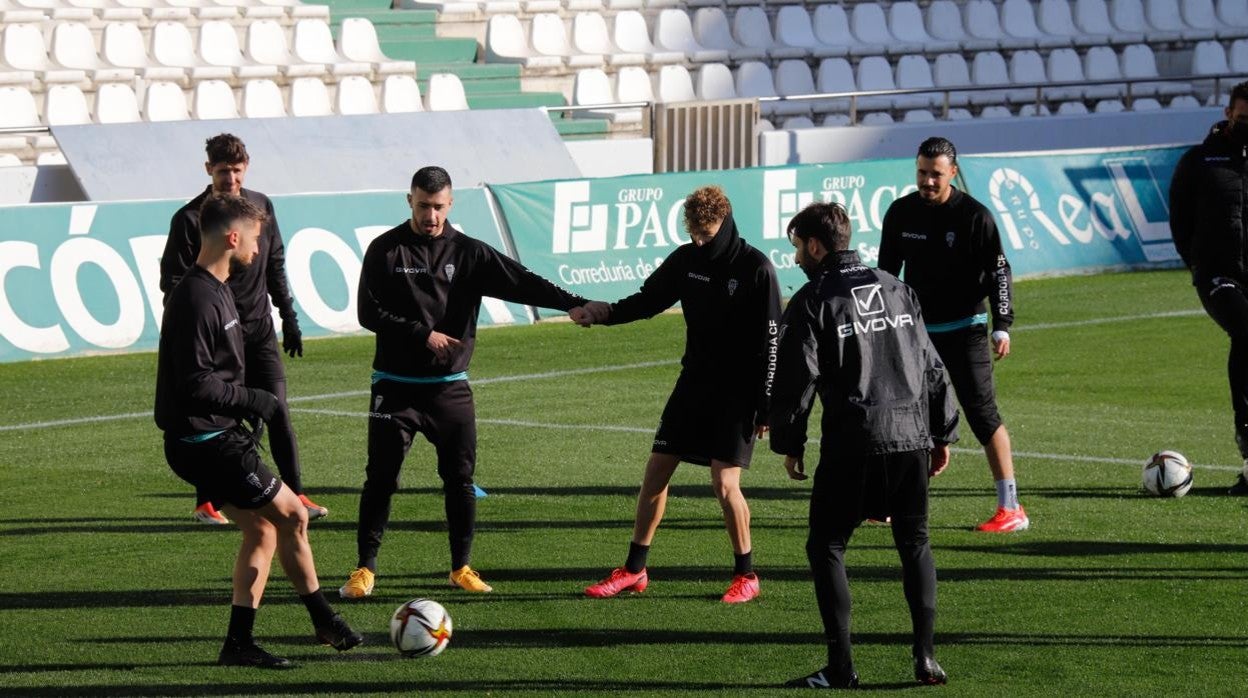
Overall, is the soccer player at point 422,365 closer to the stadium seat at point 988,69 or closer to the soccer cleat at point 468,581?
the soccer cleat at point 468,581

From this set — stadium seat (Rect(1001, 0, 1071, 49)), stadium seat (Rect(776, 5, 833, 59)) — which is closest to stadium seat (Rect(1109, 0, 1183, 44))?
stadium seat (Rect(1001, 0, 1071, 49))

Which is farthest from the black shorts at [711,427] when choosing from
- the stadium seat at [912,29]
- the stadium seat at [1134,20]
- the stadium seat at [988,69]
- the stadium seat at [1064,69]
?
the stadium seat at [1134,20]

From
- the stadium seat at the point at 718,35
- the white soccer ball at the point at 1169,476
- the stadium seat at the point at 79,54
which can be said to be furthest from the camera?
the stadium seat at the point at 718,35

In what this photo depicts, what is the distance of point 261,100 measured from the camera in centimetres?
2364

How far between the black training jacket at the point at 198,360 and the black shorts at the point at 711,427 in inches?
92.8

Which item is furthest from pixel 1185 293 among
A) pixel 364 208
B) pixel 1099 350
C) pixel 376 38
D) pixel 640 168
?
pixel 376 38

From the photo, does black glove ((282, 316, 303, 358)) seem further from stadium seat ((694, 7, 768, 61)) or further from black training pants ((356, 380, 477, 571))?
stadium seat ((694, 7, 768, 61))

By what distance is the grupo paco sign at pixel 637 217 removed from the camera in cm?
2019

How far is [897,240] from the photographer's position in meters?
10.9

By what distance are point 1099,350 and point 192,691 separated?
12117mm

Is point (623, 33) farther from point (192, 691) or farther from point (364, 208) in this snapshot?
point (192, 691)

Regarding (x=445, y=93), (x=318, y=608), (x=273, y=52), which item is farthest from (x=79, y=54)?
(x=318, y=608)

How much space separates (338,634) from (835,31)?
24744mm

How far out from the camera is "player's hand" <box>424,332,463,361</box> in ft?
29.8
